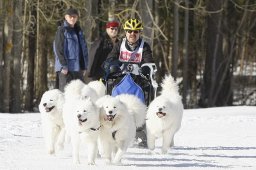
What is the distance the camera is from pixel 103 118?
6672 mm

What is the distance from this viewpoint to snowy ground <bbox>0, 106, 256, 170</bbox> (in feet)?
22.5

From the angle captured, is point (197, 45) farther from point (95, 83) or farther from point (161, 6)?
point (95, 83)

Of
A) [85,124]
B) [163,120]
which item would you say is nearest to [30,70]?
[163,120]

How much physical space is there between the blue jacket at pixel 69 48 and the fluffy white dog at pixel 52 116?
1447 mm

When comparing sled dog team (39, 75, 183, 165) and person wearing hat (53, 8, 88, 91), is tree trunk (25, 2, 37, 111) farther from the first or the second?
sled dog team (39, 75, 183, 165)

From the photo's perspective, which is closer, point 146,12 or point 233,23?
point 146,12

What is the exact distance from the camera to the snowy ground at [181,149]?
684cm

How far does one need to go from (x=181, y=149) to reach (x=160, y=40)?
14.0m

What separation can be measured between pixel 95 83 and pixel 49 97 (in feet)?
3.94

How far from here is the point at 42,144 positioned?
8.80 meters

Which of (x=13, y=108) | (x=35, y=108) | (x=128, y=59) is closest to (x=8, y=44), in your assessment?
(x=13, y=108)

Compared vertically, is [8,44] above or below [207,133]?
above

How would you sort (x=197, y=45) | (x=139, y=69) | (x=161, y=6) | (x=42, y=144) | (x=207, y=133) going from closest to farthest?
1. (x=139, y=69)
2. (x=42, y=144)
3. (x=207, y=133)
4. (x=161, y=6)
5. (x=197, y=45)

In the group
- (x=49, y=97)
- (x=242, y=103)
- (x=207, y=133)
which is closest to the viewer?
(x=49, y=97)
